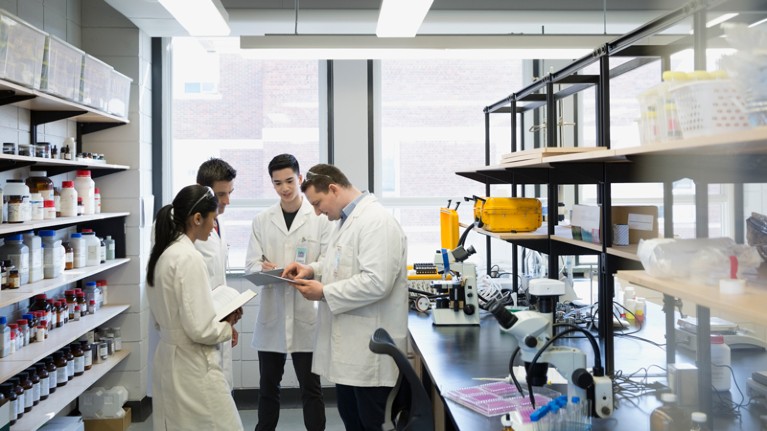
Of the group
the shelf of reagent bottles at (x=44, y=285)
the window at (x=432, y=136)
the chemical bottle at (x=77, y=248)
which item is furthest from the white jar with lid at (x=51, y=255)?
the window at (x=432, y=136)

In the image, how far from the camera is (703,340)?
218cm

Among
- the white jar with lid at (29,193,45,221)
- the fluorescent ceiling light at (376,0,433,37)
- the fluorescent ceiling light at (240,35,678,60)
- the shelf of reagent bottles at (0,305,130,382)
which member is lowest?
the shelf of reagent bottles at (0,305,130,382)

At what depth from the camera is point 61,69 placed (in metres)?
3.34

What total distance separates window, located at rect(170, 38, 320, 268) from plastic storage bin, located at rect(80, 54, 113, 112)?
1.16m

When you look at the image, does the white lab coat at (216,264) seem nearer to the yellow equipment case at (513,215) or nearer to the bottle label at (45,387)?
the bottle label at (45,387)

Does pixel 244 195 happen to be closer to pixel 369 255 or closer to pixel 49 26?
pixel 49 26

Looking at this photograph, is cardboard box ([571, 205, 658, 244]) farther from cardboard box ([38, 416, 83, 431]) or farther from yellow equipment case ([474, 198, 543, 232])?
cardboard box ([38, 416, 83, 431])

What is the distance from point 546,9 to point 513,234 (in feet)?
7.53

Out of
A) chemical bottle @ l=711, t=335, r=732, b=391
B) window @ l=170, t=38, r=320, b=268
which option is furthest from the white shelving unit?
chemical bottle @ l=711, t=335, r=732, b=391

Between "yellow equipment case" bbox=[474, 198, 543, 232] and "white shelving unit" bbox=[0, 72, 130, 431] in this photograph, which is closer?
"white shelving unit" bbox=[0, 72, 130, 431]

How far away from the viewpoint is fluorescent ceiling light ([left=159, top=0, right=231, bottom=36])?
310 cm

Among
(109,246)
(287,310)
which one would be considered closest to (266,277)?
(287,310)

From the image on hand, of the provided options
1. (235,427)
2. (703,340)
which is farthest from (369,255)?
(703,340)

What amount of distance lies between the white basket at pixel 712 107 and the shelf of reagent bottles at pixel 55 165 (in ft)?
8.70
